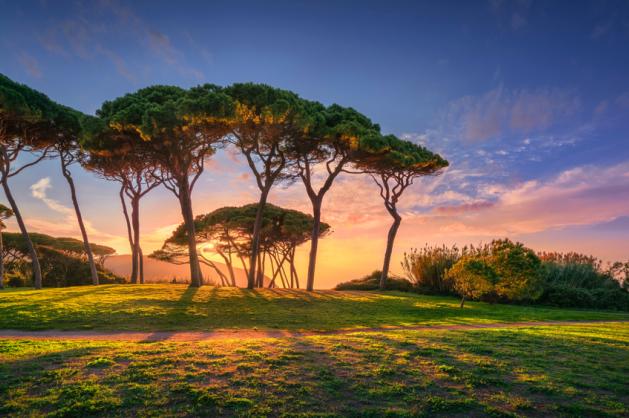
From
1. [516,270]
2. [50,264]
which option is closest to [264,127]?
[516,270]

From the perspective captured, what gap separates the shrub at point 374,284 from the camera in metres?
29.5

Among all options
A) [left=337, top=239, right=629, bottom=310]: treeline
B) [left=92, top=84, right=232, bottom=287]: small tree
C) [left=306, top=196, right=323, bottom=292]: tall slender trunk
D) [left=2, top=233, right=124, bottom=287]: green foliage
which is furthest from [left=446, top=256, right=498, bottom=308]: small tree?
[left=2, top=233, right=124, bottom=287]: green foliage

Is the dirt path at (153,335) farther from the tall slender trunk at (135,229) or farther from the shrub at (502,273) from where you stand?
the tall slender trunk at (135,229)

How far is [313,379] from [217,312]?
9.67 metres

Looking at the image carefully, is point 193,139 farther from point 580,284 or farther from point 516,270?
point 580,284

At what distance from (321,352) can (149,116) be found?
17.3 m

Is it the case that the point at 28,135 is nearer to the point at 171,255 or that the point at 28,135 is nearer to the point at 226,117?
the point at 226,117

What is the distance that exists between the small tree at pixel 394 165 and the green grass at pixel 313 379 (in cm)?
1911

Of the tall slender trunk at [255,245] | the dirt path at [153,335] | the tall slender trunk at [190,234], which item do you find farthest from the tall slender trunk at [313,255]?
the dirt path at [153,335]

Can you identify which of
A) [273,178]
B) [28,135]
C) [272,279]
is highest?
[28,135]

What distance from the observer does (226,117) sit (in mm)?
20094

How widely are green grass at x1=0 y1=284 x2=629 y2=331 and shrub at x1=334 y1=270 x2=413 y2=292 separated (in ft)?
30.1

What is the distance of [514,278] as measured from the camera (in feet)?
63.6

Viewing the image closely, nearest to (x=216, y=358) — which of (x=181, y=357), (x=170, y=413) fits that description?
(x=181, y=357)
